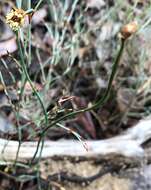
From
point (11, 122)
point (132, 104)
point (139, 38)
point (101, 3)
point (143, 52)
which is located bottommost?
point (11, 122)

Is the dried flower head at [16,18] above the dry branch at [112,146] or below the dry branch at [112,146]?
below

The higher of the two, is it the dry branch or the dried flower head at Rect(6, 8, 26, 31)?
the dry branch

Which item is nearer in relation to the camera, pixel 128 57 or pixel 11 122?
pixel 11 122

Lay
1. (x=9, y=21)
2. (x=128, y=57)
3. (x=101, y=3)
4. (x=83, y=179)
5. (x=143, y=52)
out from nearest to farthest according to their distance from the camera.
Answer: (x=9, y=21) → (x=83, y=179) → (x=143, y=52) → (x=128, y=57) → (x=101, y=3)

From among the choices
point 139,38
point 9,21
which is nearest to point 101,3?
point 139,38

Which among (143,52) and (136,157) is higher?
(143,52)

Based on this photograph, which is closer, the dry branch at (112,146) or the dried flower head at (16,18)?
the dried flower head at (16,18)

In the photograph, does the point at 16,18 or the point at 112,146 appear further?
the point at 112,146

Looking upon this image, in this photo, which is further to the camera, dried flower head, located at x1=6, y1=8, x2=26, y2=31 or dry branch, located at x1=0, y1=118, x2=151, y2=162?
dry branch, located at x1=0, y1=118, x2=151, y2=162

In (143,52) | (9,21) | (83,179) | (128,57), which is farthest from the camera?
(128,57)

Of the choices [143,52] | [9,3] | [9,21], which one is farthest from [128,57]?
[9,21]

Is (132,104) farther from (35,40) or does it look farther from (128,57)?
(35,40)
